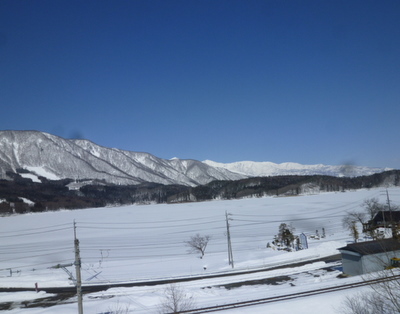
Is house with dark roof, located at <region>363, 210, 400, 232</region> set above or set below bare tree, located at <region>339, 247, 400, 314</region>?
below

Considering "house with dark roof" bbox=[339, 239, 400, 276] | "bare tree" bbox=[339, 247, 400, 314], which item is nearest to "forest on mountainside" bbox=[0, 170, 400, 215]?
"house with dark roof" bbox=[339, 239, 400, 276]

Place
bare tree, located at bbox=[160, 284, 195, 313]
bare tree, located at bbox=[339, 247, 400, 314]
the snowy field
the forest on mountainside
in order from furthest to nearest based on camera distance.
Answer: the forest on mountainside
the snowy field
bare tree, located at bbox=[160, 284, 195, 313]
bare tree, located at bbox=[339, 247, 400, 314]

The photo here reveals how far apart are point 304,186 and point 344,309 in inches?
4742

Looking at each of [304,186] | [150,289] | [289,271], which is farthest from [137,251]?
[304,186]

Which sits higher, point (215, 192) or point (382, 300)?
point (215, 192)

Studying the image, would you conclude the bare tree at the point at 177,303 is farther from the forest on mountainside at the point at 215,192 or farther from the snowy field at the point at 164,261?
the forest on mountainside at the point at 215,192

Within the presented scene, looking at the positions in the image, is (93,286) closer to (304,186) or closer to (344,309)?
(344,309)

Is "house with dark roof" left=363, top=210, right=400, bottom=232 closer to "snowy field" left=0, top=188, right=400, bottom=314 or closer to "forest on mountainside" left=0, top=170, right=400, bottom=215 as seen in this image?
"snowy field" left=0, top=188, right=400, bottom=314

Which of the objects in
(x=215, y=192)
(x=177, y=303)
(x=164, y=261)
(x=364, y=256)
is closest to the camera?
(x=177, y=303)

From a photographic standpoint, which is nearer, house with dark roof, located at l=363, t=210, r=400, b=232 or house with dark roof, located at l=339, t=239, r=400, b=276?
house with dark roof, located at l=339, t=239, r=400, b=276

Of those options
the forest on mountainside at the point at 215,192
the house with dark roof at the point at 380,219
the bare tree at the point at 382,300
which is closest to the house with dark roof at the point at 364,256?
the bare tree at the point at 382,300

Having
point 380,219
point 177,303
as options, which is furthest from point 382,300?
point 380,219

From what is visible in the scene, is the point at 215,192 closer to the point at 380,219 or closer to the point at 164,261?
the point at 380,219

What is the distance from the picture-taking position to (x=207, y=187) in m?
159
